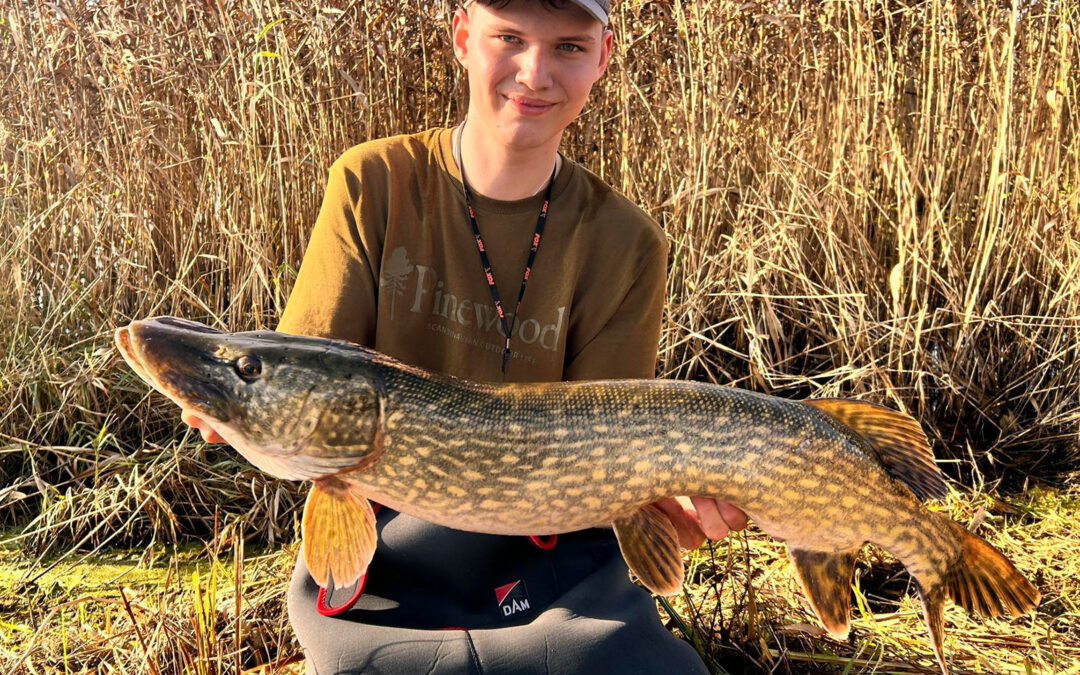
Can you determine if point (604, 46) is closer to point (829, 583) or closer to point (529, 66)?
point (529, 66)

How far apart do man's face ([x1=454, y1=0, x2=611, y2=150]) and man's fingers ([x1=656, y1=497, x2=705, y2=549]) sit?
2.30ft

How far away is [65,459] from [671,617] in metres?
1.66

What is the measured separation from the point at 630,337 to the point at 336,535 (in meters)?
0.72

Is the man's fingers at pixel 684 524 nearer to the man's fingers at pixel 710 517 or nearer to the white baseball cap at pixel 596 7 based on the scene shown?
the man's fingers at pixel 710 517

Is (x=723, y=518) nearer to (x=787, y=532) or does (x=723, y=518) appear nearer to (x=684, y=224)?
(x=787, y=532)

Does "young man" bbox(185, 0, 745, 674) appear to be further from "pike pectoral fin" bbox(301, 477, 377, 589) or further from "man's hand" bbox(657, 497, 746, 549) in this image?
"pike pectoral fin" bbox(301, 477, 377, 589)

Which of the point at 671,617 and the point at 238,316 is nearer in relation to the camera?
the point at 671,617

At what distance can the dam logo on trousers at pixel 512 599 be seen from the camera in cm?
152

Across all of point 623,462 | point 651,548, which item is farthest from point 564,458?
point 651,548

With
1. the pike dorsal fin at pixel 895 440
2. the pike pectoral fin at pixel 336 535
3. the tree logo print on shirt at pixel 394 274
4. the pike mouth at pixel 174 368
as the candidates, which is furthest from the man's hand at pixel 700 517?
the pike mouth at pixel 174 368

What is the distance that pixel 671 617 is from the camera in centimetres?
178

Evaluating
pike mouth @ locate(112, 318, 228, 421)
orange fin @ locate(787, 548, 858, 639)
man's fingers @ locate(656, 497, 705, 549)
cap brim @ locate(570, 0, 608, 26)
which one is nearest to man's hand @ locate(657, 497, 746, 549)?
man's fingers @ locate(656, 497, 705, 549)

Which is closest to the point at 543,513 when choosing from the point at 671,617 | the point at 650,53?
the point at 671,617

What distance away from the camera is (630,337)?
69.2 inches
